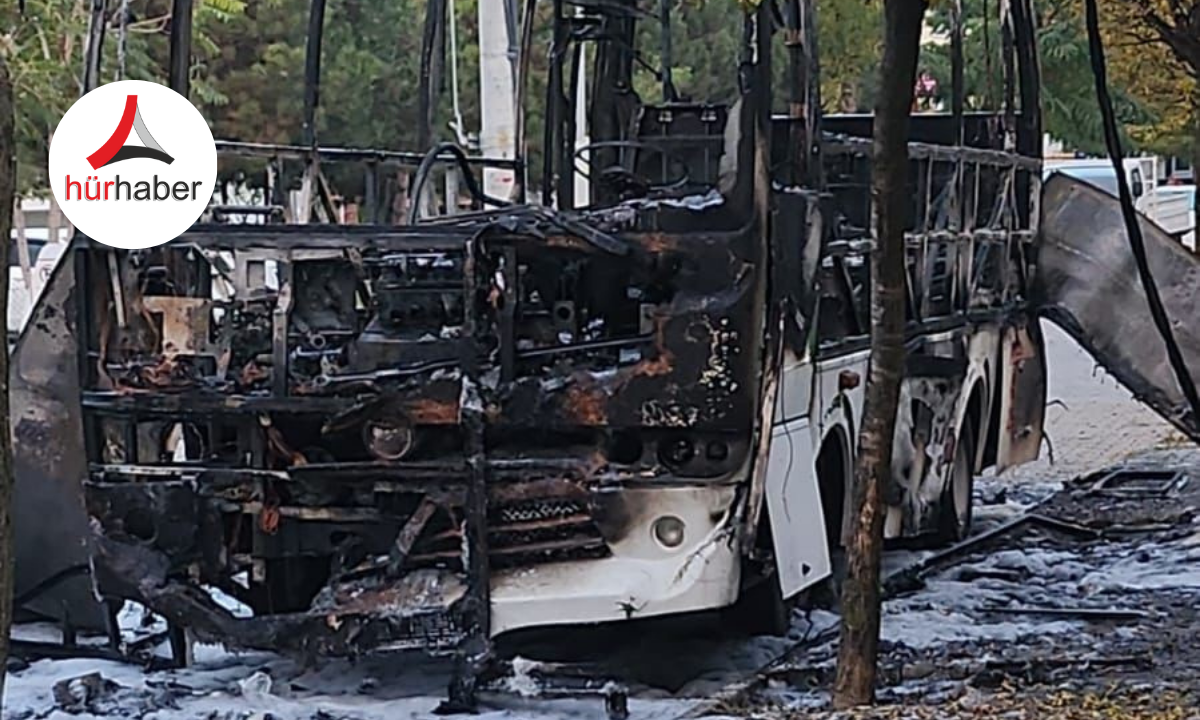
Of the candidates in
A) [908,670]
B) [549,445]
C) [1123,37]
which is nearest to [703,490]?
[549,445]

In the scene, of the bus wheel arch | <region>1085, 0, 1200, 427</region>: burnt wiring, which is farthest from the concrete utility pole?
<region>1085, 0, 1200, 427</region>: burnt wiring

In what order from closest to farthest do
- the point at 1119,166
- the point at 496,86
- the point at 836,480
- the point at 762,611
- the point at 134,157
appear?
the point at 1119,166 → the point at 762,611 → the point at 836,480 → the point at 134,157 → the point at 496,86

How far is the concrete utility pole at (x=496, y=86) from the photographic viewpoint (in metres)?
12.9

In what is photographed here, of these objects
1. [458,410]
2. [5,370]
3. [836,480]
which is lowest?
[836,480]

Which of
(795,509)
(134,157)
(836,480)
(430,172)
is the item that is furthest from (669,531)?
(134,157)

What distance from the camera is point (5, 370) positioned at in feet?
12.7

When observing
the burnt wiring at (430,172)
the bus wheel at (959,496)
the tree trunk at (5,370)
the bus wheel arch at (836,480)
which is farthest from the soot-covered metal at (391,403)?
the bus wheel at (959,496)

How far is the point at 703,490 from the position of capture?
288 inches

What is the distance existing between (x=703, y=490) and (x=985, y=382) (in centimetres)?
478

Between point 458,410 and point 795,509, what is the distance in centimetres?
142

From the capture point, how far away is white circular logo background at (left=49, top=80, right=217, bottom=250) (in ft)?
28.5

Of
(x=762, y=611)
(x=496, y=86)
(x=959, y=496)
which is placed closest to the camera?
A: (x=762, y=611)

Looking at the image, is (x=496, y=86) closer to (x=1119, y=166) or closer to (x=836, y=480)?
(x=836, y=480)

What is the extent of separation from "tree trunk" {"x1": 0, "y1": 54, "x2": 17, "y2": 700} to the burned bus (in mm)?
3550
